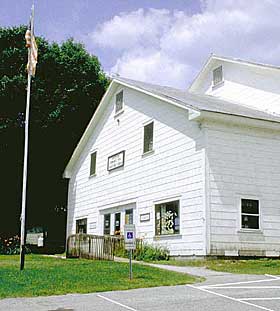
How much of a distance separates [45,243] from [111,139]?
13.9 meters

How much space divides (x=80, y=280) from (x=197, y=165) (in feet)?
24.9

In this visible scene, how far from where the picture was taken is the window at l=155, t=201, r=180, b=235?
20.7 meters

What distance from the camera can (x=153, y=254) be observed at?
20.8m

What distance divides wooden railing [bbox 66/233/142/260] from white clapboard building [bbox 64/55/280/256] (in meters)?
1.16

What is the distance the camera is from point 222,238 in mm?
18688

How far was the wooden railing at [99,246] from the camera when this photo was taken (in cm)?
2123

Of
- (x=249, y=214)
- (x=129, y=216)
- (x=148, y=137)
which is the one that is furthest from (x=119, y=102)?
(x=249, y=214)

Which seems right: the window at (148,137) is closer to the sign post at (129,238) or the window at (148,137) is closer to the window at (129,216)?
the window at (129,216)

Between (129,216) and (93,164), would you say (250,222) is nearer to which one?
(129,216)

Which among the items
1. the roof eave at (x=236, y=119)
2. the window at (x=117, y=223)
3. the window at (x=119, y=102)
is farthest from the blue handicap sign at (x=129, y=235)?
the window at (x=119, y=102)

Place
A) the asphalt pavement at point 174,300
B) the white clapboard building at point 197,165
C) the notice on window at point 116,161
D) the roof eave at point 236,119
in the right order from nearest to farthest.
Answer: the asphalt pavement at point 174,300 < the roof eave at point 236,119 < the white clapboard building at point 197,165 < the notice on window at point 116,161

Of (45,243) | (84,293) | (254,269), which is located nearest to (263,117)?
(254,269)

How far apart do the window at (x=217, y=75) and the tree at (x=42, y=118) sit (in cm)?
987

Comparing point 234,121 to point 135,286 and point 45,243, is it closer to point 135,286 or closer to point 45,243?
point 135,286
